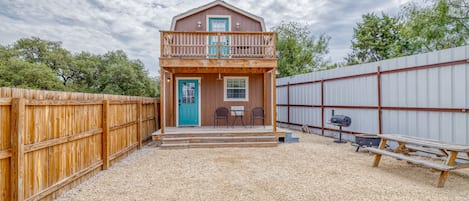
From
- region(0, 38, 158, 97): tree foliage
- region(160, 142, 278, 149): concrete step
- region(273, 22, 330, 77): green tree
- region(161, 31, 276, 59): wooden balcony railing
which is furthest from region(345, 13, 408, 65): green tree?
region(0, 38, 158, 97): tree foliage

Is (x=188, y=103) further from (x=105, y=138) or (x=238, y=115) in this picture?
(x=105, y=138)

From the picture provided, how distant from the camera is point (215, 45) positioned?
7.94 meters

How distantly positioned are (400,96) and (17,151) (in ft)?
25.9

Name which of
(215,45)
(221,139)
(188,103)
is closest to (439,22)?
(215,45)

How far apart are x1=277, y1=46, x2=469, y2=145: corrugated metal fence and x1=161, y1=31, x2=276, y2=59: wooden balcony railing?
2869 millimetres

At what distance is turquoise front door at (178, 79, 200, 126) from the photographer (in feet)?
31.7

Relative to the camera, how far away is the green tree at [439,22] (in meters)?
10.4

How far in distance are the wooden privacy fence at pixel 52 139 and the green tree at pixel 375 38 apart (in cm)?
2078

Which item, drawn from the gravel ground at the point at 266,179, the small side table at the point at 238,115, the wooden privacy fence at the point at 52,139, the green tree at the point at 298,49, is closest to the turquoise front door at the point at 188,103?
the small side table at the point at 238,115

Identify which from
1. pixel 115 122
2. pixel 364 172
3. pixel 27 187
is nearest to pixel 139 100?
pixel 115 122

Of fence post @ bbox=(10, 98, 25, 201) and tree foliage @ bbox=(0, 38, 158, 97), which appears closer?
fence post @ bbox=(10, 98, 25, 201)

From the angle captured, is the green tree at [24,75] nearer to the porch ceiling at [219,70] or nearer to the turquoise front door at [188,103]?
the turquoise front door at [188,103]

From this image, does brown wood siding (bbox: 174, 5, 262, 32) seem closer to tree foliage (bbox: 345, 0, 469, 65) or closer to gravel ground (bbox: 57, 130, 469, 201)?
→ gravel ground (bbox: 57, 130, 469, 201)

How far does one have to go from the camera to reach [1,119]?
257cm
